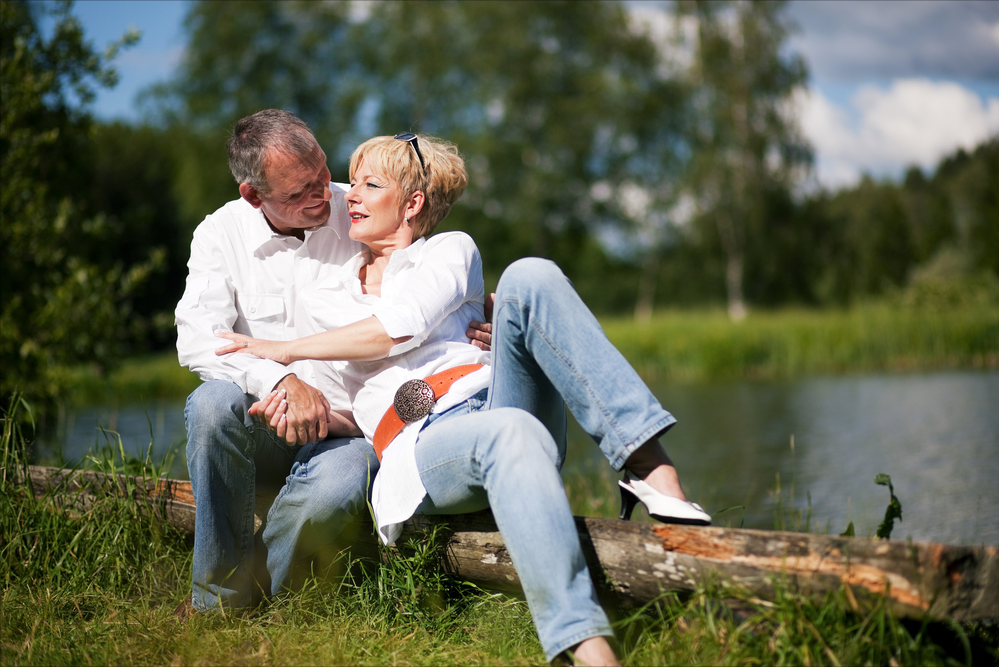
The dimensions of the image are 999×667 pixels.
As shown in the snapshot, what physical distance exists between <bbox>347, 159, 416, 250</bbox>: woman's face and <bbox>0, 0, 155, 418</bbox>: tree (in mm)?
2944

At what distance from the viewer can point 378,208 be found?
2.39m

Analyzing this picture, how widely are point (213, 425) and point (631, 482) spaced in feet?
3.52

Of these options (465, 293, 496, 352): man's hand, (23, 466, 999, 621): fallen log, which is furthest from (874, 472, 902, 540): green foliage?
(465, 293, 496, 352): man's hand

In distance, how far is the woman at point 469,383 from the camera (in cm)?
180

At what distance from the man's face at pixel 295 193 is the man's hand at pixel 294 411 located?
62cm

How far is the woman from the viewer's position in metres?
1.80

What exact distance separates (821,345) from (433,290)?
10924mm

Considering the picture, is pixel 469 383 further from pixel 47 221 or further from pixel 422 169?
pixel 47 221

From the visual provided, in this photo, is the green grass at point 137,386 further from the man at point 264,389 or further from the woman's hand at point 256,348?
the woman's hand at point 256,348

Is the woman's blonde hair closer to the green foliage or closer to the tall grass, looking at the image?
the green foliage

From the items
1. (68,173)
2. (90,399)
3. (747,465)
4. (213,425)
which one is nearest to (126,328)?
(68,173)

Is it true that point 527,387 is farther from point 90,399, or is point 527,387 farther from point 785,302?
point 785,302

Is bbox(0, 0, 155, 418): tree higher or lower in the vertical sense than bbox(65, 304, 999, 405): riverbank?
higher

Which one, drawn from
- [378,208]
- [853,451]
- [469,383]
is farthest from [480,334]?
[853,451]
